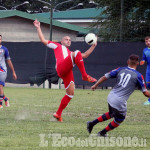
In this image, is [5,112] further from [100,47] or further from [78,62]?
[100,47]

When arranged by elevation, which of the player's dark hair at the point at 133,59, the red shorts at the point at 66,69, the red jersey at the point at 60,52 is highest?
the player's dark hair at the point at 133,59

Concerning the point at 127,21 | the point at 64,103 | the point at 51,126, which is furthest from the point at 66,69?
the point at 127,21

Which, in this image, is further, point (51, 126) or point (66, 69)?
point (66, 69)

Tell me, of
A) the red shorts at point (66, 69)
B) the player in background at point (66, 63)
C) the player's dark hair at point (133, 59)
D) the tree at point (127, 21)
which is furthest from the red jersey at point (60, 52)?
the tree at point (127, 21)

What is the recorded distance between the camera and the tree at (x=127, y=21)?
891 inches

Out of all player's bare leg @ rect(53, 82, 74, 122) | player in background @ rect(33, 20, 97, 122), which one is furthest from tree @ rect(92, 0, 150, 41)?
player's bare leg @ rect(53, 82, 74, 122)

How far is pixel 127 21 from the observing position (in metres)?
22.8

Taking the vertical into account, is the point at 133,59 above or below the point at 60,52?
above

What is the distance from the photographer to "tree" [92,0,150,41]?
74.3 feet

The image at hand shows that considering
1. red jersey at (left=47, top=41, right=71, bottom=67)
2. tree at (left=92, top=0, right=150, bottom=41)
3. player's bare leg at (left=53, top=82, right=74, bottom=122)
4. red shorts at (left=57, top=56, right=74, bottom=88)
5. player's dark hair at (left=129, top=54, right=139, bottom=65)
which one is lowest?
tree at (left=92, top=0, right=150, bottom=41)

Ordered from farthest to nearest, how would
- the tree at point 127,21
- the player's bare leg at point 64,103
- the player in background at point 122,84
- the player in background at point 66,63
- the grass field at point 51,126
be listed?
1. the tree at point 127,21
2. the player's bare leg at point 64,103
3. the player in background at point 66,63
4. the player in background at point 122,84
5. the grass field at point 51,126

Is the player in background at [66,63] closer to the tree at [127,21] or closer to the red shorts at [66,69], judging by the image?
the red shorts at [66,69]

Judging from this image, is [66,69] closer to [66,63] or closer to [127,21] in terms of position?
[66,63]

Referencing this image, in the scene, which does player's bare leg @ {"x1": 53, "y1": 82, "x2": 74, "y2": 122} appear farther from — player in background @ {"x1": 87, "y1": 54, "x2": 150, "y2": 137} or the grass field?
player in background @ {"x1": 87, "y1": 54, "x2": 150, "y2": 137}
